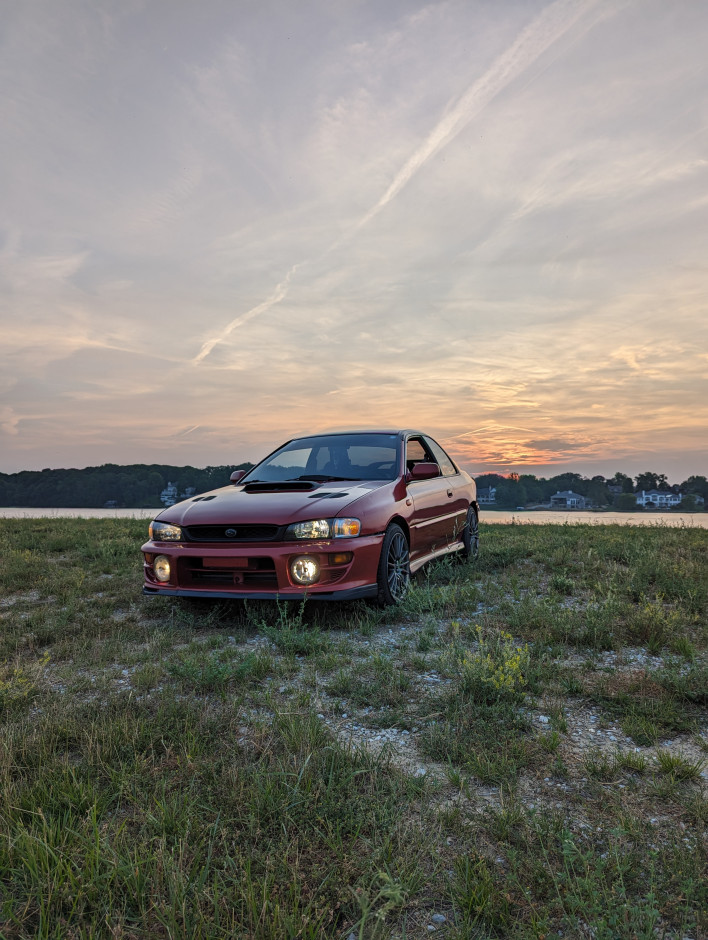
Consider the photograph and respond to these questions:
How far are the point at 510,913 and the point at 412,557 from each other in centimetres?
404

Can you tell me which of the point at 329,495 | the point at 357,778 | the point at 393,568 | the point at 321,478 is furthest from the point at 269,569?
the point at 357,778

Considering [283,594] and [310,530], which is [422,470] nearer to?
[310,530]

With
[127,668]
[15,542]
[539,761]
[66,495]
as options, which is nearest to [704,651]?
[539,761]

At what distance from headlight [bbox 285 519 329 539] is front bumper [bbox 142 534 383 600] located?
2.2 inches

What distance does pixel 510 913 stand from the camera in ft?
5.76

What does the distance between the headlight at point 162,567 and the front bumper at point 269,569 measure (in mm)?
48

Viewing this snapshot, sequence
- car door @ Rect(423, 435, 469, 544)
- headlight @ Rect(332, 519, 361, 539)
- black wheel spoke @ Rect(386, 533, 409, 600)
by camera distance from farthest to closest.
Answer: car door @ Rect(423, 435, 469, 544)
black wheel spoke @ Rect(386, 533, 409, 600)
headlight @ Rect(332, 519, 361, 539)

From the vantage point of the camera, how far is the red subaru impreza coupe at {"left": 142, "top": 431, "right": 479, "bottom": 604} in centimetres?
465

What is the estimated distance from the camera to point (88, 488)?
58.1 feet

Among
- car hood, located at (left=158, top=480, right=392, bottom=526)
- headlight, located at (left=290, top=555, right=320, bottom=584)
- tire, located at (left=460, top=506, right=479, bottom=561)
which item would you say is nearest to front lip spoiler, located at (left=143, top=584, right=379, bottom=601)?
A: headlight, located at (left=290, top=555, right=320, bottom=584)

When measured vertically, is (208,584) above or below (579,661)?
above

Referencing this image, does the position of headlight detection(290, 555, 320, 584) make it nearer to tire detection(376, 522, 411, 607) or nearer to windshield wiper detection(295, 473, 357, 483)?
tire detection(376, 522, 411, 607)

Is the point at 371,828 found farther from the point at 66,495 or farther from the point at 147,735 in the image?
the point at 66,495

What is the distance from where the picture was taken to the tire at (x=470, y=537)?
7651 mm
